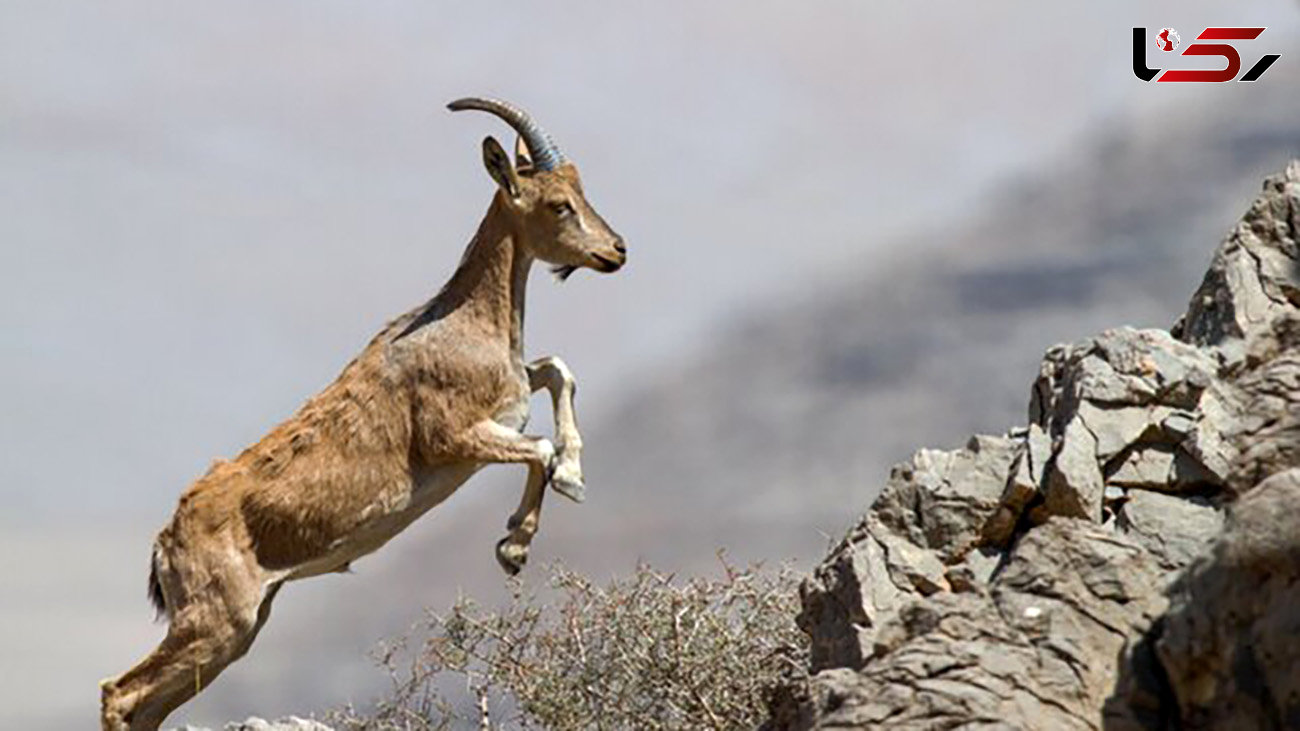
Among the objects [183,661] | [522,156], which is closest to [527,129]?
[522,156]

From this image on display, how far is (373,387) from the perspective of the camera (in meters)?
13.6

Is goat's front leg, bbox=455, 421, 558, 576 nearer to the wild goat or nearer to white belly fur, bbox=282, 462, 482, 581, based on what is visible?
the wild goat

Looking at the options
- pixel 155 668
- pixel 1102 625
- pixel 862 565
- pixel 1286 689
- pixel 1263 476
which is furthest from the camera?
pixel 155 668

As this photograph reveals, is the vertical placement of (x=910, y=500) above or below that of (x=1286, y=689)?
above

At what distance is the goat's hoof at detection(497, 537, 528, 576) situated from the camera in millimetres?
13484

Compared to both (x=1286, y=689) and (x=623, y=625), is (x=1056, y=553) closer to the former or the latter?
(x=1286, y=689)

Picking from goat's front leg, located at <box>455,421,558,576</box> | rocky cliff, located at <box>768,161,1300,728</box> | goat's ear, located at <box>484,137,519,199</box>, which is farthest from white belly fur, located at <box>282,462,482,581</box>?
rocky cliff, located at <box>768,161,1300,728</box>

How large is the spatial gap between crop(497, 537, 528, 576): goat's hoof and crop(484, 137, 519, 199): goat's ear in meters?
2.19

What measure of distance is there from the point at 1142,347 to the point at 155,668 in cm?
670

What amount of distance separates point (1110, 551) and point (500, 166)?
20.9ft

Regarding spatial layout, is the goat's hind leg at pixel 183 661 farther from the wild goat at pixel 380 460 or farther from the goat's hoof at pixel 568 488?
the goat's hoof at pixel 568 488

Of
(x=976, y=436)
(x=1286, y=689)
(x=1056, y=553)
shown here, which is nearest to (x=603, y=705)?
(x=976, y=436)

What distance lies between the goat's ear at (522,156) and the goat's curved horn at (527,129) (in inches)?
2.9

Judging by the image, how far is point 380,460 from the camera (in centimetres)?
1345
